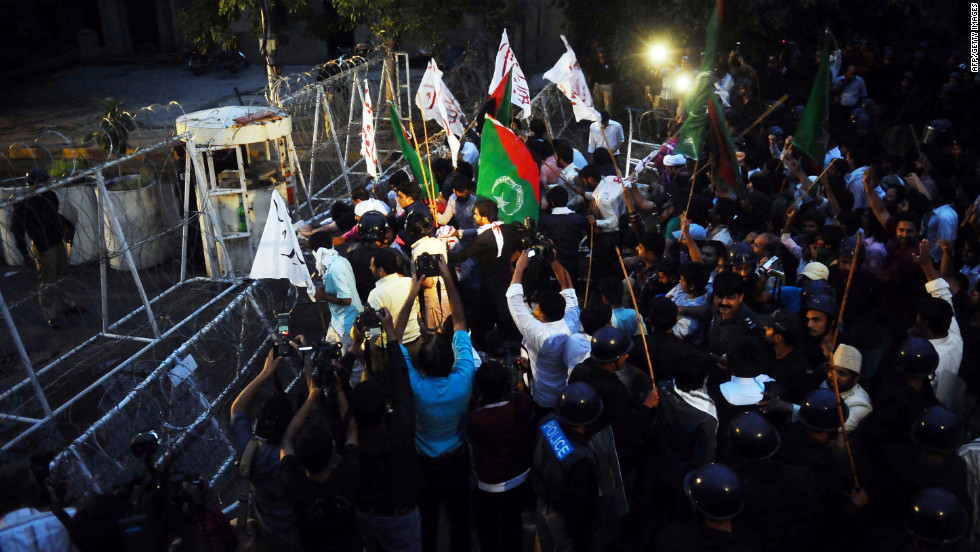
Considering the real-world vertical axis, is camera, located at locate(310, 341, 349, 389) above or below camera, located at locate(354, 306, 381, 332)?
below

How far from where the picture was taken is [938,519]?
11.2 ft

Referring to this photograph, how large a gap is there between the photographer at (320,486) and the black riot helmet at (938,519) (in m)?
2.54

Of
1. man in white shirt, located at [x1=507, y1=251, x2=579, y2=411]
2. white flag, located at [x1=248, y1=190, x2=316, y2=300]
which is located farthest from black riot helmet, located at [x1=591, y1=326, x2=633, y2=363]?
white flag, located at [x1=248, y1=190, x2=316, y2=300]

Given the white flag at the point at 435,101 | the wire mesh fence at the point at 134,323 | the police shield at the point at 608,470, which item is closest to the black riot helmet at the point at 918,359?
the police shield at the point at 608,470

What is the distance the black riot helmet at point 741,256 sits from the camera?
5863 mm

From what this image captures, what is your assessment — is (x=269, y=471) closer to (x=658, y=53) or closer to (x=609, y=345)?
(x=609, y=345)

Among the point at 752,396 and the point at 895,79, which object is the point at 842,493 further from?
the point at 895,79

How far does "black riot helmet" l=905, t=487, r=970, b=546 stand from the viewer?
11.2ft

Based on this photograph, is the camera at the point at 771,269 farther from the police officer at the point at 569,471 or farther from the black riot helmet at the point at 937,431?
the police officer at the point at 569,471

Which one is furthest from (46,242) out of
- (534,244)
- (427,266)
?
(534,244)

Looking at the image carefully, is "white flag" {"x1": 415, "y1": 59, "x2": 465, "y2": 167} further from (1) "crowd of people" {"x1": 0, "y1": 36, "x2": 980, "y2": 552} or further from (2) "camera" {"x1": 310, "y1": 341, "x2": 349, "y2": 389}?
(2) "camera" {"x1": 310, "y1": 341, "x2": 349, "y2": 389}

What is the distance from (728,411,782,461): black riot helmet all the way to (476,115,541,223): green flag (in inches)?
129

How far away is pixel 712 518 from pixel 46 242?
6955mm

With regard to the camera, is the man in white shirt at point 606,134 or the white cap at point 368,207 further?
the man in white shirt at point 606,134
